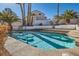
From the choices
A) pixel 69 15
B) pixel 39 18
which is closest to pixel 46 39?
pixel 39 18

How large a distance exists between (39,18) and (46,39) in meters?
0.25

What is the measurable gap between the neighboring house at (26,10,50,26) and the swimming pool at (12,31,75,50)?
0.37 ft

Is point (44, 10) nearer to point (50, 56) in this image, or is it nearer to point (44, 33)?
point (44, 33)

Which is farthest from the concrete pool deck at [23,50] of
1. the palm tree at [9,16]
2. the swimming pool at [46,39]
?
the palm tree at [9,16]

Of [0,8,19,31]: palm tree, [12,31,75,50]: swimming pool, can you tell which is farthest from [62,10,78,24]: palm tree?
[0,8,19,31]: palm tree

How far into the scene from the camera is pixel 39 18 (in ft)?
7.58

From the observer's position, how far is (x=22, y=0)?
2301mm

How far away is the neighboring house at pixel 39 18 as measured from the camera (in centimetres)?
229

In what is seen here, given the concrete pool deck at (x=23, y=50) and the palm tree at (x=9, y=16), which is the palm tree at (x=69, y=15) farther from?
the palm tree at (x=9, y=16)

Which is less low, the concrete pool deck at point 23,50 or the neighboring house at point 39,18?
the neighboring house at point 39,18

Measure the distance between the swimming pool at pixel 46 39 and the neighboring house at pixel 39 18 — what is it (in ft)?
0.37

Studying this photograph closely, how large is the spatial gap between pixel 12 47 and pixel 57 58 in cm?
52

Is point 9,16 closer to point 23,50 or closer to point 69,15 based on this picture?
point 23,50

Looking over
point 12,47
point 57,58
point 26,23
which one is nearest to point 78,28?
point 57,58
